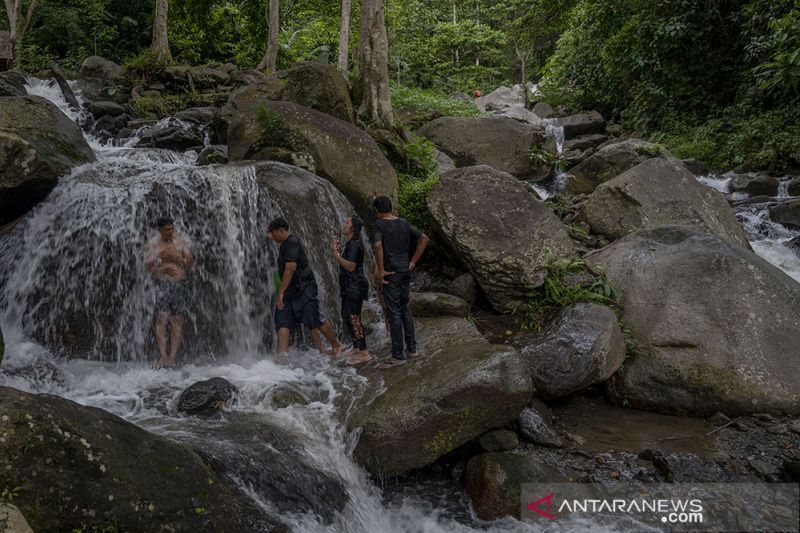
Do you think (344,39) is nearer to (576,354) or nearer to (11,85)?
(11,85)

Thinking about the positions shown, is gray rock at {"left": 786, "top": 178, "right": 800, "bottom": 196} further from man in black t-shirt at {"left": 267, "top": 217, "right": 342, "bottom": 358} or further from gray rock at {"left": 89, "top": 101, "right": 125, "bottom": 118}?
gray rock at {"left": 89, "top": 101, "right": 125, "bottom": 118}

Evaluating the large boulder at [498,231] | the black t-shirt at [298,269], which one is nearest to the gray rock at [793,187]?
the large boulder at [498,231]

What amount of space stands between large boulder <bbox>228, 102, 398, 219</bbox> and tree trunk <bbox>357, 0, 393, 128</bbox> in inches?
101

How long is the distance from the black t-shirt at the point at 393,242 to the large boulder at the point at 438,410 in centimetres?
134

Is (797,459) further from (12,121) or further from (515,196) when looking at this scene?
(12,121)

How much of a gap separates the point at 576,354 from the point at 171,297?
5.48 metres

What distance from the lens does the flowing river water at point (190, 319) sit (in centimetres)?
517

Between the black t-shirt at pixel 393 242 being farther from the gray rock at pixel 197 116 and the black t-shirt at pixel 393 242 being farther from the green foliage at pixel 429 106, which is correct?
the green foliage at pixel 429 106

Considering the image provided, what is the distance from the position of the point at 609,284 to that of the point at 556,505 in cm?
394

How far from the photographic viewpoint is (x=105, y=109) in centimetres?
1434

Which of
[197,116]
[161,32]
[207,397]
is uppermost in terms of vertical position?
[161,32]

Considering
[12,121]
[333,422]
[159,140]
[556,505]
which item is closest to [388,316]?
[333,422]

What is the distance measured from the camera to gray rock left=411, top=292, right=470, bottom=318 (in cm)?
809

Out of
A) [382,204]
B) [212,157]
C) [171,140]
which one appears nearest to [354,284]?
[382,204]
